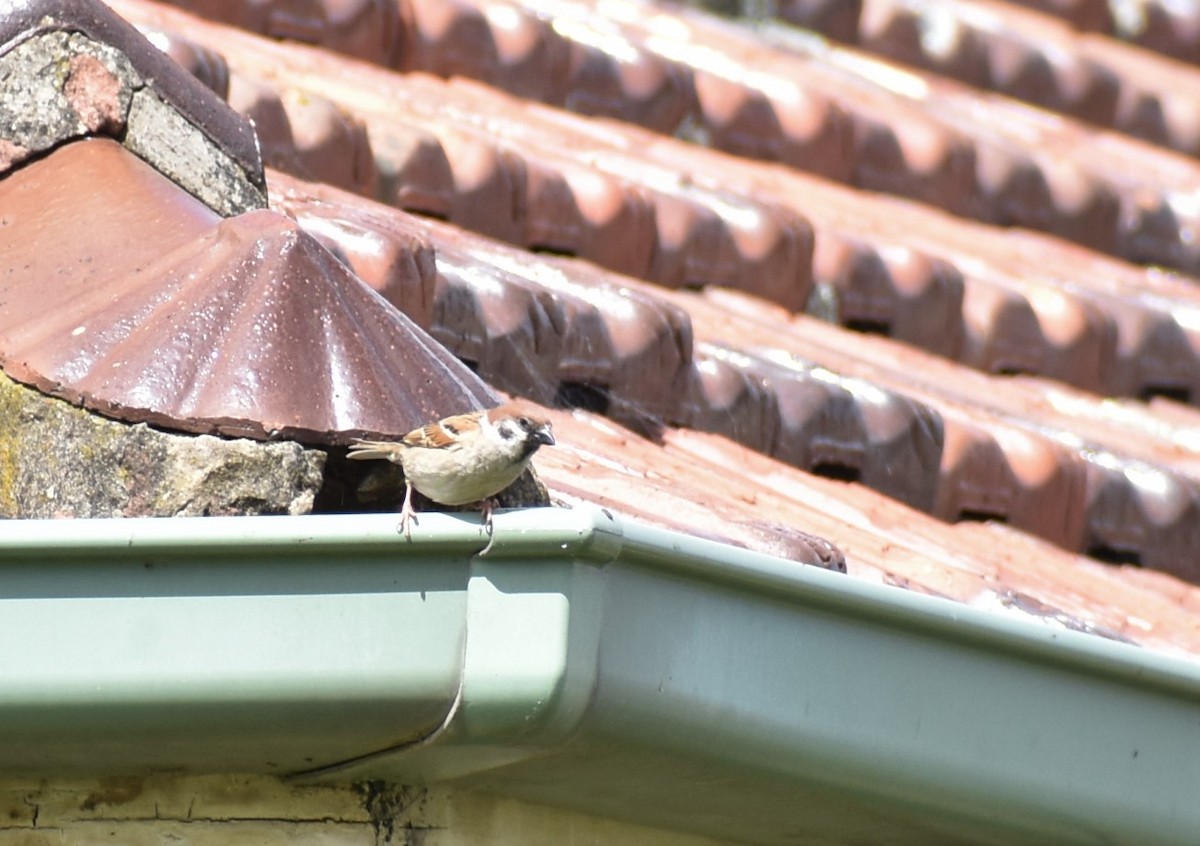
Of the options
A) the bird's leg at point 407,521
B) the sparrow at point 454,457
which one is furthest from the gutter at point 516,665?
the sparrow at point 454,457

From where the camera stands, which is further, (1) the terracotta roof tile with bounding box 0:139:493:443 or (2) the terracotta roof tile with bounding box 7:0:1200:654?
(2) the terracotta roof tile with bounding box 7:0:1200:654

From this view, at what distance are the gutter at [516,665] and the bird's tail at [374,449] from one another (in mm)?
376

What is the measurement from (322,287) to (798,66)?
4523 millimetres

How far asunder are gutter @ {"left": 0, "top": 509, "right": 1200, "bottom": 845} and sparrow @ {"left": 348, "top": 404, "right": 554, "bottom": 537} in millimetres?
270

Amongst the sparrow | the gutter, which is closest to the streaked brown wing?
the sparrow

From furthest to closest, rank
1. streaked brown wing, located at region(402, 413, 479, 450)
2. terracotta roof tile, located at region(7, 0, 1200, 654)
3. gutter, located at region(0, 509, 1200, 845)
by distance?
terracotta roof tile, located at region(7, 0, 1200, 654) → streaked brown wing, located at region(402, 413, 479, 450) → gutter, located at region(0, 509, 1200, 845)

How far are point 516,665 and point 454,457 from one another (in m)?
0.46

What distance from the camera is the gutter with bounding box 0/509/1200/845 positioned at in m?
2.43

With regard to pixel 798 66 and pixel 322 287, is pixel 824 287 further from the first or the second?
pixel 322 287

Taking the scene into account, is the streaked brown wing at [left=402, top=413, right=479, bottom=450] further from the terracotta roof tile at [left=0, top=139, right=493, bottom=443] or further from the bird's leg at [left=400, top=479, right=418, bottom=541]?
the bird's leg at [left=400, top=479, right=418, bottom=541]

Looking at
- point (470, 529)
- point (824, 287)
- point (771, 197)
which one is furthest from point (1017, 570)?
point (470, 529)

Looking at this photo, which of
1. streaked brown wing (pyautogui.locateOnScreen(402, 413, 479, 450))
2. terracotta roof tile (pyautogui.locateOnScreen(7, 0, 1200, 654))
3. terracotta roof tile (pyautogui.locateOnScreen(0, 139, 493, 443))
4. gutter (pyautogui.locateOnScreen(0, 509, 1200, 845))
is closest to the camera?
gutter (pyautogui.locateOnScreen(0, 509, 1200, 845))

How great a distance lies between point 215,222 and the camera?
3256mm

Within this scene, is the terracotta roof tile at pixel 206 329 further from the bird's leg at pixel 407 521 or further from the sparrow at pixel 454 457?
the bird's leg at pixel 407 521
